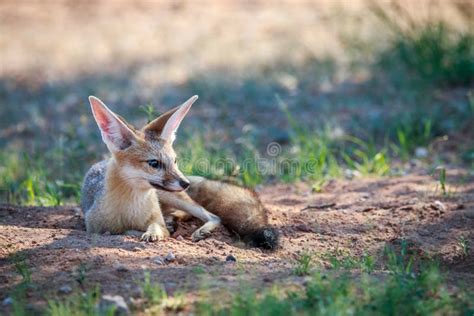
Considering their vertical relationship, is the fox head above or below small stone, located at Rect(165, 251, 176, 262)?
above

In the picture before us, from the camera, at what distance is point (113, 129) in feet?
17.7

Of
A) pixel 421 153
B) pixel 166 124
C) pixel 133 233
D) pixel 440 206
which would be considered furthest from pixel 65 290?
pixel 421 153

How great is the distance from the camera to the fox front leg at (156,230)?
5.14m

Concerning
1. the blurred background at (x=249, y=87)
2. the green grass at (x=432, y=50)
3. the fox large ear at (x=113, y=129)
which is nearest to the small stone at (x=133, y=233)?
the fox large ear at (x=113, y=129)

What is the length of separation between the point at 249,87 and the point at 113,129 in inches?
184

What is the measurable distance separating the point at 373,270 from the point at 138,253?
154cm

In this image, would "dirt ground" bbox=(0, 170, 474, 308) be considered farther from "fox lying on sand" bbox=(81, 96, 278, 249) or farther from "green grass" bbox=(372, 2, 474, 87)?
"green grass" bbox=(372, 2, 474, 87)

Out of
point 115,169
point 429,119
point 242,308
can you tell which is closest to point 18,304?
point 242,308

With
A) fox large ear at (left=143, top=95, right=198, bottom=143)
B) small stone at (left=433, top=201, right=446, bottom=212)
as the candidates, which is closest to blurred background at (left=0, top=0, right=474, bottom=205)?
fox large ear at (left=143, top=95, right=198, bottom=143)

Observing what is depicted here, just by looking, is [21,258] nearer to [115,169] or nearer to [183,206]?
[115,169]

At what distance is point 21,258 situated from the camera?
15.2ft

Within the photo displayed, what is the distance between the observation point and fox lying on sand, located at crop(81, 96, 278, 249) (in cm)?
528

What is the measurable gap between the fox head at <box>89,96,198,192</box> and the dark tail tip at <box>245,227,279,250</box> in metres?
0.64

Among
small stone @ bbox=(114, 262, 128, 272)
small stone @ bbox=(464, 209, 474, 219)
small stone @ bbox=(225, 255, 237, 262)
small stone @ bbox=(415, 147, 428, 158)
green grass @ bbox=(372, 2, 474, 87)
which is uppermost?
green grass @ bbox=(372, 2, 474, 87)
